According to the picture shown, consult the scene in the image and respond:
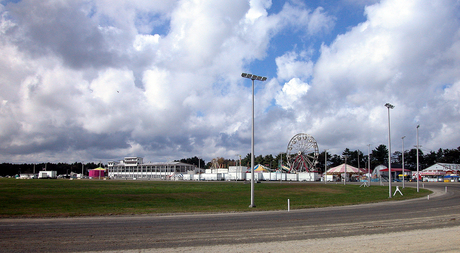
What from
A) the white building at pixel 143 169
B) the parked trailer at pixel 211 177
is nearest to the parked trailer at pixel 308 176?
the parked trailer at pixel 211 177

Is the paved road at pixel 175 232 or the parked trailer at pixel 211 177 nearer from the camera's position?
the paved road at pixel 175 232

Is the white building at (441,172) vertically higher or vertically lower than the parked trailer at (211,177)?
higher

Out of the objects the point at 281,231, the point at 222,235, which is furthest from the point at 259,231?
the point at 222,235

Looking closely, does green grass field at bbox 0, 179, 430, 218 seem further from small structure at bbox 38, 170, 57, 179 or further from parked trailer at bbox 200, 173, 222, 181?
small structure at bbox 38, 170, 57, 179

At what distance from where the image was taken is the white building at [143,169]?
540ft

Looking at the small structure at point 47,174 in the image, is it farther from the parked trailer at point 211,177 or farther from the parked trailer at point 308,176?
the parked trailer at point 308,176

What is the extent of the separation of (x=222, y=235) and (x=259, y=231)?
6.55ft

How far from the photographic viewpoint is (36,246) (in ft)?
39.8

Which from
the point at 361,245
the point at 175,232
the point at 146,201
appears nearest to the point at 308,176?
the point at 146,201

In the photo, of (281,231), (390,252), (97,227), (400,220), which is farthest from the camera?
(400,220)

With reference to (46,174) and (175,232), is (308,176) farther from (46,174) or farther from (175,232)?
(46,174)

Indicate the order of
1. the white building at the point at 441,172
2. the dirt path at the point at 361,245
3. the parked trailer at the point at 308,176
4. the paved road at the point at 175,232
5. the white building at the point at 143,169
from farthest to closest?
the white building at the point at 143,169 < the parked trailer at the point at 308,176 < the white building at the point at 441,172 < the paved road at the point at 175,232 < the dirt path at the point at 361,245

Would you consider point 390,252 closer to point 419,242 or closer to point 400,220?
point 419,242

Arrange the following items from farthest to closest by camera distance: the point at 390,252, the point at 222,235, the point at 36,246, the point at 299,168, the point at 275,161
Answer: the point at 275,161, the point at 299,168, the point at 222,235, the point at 36,246, the point at 390,252
